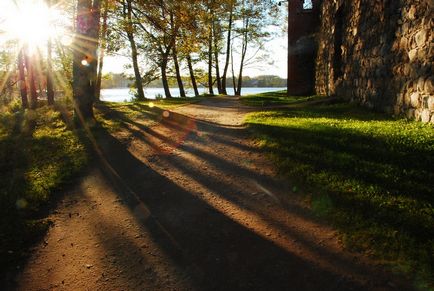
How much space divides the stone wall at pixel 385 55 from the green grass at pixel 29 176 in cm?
761

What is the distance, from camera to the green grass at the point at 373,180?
10.7 feet

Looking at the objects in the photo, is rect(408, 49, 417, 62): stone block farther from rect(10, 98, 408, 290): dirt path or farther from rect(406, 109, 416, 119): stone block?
rect(10, 98, 408, 290): dirt path

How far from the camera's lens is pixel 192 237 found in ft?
12.7

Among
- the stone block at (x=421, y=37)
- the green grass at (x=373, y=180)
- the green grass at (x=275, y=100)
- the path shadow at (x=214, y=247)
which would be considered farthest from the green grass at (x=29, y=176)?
the green grass at (x=275, y=100)

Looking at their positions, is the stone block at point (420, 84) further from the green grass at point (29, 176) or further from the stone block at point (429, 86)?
the green grass at point (29, 176)

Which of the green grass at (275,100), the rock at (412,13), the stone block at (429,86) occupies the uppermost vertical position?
the rock at (412,13)

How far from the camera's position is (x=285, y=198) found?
471cm

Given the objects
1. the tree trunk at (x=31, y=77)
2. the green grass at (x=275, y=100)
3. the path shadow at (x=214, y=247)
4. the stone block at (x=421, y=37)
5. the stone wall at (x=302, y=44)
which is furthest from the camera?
the tree trunk at (x=31, y=77)

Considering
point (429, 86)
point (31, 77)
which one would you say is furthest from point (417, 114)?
point (31, 77)

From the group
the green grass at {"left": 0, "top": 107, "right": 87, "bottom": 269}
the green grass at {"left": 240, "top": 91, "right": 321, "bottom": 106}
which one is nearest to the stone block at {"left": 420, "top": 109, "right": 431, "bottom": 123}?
the green grass at {"left": 0, "top": 107, "right": 87, "bottom": 269}

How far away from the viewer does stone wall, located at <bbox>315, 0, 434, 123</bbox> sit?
704cm

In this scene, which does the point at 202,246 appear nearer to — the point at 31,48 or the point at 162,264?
the point at 162,264

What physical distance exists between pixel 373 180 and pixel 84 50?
32.6 feet

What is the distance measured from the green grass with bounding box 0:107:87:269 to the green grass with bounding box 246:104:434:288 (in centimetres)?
379
